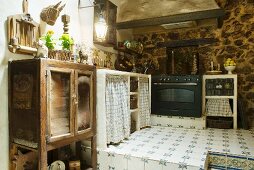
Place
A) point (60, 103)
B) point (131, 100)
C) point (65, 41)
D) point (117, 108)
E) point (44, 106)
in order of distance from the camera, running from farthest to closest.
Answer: point (131, 100) < point (117, 108) < point (65, 41) < point (60, 103) < point (44, 106)

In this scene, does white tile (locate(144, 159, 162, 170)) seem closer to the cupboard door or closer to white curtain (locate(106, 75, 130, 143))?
white curtain (locate(106, 75, 130, 143))

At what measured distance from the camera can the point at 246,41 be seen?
4.11m

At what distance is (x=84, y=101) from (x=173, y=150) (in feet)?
4.05

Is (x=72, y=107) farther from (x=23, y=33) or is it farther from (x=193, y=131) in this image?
(x=193, y=131)

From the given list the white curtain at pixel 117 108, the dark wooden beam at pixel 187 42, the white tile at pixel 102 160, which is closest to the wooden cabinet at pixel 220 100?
the dark wooden beam at pixel 187 42

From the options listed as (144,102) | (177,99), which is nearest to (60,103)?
(144,102)

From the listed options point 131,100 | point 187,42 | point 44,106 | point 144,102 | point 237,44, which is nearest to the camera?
point 44,106

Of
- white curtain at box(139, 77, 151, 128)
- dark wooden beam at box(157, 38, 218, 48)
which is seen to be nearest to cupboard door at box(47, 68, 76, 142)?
white curtain at box(139, 77, 151, 128)

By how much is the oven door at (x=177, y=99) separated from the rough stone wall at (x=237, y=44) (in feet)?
2.79

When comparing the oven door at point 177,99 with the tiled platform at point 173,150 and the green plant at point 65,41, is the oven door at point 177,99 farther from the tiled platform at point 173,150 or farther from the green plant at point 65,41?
the green plant at point 65,41

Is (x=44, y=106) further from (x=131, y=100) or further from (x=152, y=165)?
(x=131, y=100)

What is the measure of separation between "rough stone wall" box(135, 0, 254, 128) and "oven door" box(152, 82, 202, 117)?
0.85 meters

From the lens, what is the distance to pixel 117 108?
2.85m

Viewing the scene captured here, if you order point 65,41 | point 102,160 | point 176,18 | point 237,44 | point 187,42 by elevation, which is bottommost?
point 102,160
